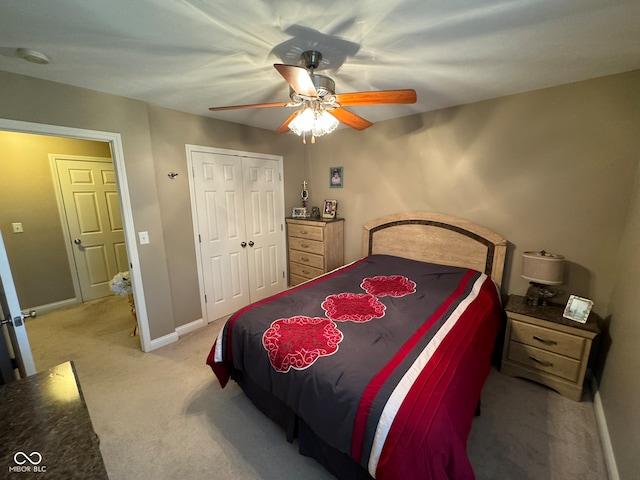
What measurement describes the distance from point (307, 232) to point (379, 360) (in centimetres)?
231

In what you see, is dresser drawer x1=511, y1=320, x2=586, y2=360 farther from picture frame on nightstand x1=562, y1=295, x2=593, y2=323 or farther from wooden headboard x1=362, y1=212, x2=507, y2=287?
wooden headboard x1=362, y1=212, x2=507, y2=287

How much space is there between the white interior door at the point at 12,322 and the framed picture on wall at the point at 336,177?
3.00 meters

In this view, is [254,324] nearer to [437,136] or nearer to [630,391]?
[630,391]

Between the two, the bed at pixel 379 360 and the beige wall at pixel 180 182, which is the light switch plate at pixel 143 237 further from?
the bed at pixel 379 360

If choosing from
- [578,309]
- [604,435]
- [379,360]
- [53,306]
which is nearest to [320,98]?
[379,360]

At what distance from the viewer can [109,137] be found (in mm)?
2088

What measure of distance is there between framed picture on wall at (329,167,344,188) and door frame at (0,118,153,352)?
7.58 feet

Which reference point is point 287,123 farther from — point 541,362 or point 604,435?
point 604,435

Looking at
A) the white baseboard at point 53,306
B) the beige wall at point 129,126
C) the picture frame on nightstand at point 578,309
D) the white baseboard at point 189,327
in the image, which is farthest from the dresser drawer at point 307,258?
the white baseboard at point 53,306

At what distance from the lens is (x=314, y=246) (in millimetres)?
3385

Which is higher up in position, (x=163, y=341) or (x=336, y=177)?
(x=336, y=177)

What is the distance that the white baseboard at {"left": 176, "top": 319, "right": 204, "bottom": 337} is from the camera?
2751mm

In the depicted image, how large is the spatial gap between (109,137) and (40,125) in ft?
1.26

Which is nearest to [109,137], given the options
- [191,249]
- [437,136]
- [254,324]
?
[191,249]
